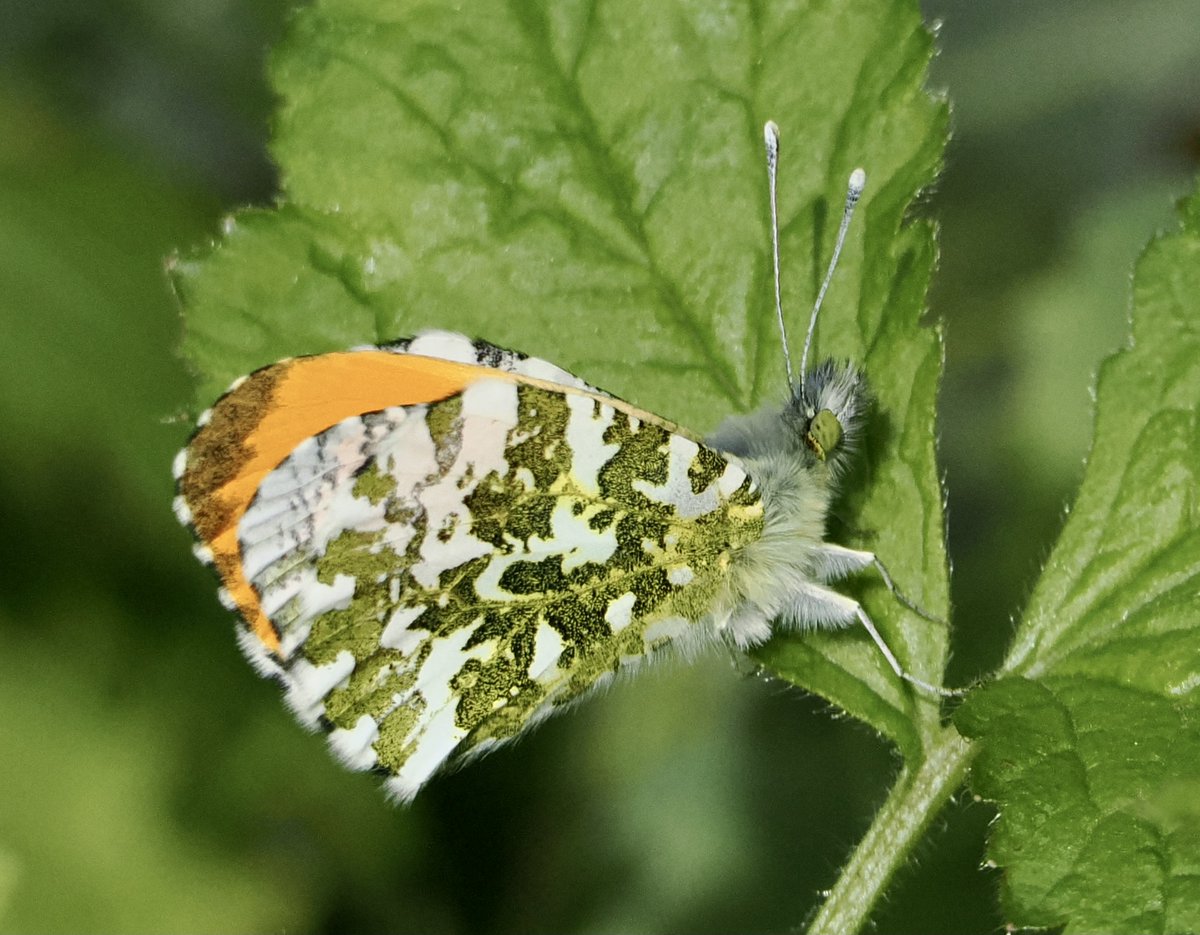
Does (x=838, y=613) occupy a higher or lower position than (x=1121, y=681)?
higher

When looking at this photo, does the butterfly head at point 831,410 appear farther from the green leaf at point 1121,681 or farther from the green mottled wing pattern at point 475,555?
the green leaf at point 1121,681

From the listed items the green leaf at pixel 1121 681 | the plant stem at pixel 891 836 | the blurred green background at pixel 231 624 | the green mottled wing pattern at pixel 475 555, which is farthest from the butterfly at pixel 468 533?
the blurred green background at pixel 231 624

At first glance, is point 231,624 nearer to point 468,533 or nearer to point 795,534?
point 468,533

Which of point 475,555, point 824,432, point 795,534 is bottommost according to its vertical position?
point 795,534

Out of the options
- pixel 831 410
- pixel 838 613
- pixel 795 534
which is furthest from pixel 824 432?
pixel 838 613

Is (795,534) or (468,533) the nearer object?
(468,533)

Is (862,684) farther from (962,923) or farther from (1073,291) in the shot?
(1073,291)
